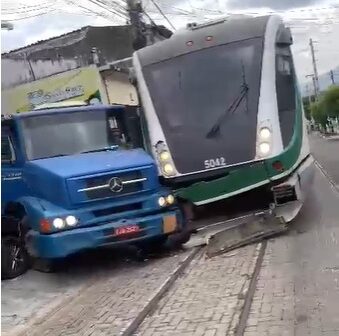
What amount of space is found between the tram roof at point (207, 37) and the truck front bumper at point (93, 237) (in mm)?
3104

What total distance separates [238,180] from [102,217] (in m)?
2.31

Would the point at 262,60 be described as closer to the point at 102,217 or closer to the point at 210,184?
the point at 210,184

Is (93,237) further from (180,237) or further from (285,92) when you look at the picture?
(285,92)

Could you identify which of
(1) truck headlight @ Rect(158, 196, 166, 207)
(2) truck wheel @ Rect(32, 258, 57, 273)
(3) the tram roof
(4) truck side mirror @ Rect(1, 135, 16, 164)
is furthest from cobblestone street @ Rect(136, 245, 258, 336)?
(3) the tram roof

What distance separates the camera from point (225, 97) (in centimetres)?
1088

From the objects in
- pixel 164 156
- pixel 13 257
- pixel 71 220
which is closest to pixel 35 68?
pixel 164 156

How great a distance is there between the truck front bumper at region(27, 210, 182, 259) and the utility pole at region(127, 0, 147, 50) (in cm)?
1714

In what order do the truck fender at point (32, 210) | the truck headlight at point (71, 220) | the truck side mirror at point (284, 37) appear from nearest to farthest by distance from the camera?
the truck headlight at point (71, 220) < the truck fender at point (32, 210) < the truck side mirror at point (284, 37)

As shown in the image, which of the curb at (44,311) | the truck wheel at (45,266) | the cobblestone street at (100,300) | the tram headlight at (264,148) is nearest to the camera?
the cobblestone street at (100,300)

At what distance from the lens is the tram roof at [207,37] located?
11188 mm

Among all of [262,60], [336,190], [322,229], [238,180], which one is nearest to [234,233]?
[238,180]

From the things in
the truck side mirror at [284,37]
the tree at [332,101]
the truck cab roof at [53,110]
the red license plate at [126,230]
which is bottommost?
the tree at [332,101]

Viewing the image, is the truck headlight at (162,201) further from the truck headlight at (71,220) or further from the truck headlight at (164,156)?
the truck headlight at (71,220)

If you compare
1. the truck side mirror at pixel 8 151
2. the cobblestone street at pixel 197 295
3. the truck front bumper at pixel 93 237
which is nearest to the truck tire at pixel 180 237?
the cobblestone street at pixel 197 295
